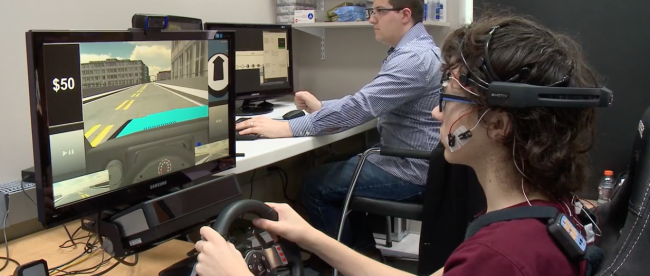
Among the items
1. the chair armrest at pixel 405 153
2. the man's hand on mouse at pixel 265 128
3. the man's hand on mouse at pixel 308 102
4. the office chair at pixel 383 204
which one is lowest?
the office chair at pixel 383 204

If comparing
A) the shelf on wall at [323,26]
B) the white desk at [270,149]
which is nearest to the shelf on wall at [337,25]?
the shelf on wall at [323,26]

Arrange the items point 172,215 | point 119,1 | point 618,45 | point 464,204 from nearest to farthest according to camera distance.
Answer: point 172,215 → point 464,204 → point 119,1 → point 618,45

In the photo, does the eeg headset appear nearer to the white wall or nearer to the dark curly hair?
the dark curly hair

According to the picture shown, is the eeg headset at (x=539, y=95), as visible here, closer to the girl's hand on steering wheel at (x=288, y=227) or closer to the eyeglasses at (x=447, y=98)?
the eyeglasses at (x=447, y=98)

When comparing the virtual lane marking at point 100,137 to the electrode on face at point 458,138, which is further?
the virtual lane marking at point 100,137

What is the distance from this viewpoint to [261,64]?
9.39ft

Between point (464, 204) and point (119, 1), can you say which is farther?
point (119, 1)

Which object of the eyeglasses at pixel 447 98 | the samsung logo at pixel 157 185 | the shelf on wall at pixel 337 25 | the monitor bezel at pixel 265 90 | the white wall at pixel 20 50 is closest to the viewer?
the eyeglasses at pixel 447 98

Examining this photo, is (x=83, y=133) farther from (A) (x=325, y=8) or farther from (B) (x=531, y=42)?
(A) (x=325, y=8)

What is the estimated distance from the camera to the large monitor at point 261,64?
2.76 m

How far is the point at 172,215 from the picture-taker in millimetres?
1340

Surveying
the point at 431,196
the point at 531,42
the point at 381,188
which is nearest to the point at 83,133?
the point at 531,42

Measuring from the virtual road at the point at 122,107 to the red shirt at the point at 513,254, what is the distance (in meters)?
0.78

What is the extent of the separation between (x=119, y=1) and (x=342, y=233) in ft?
4.36
